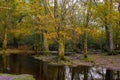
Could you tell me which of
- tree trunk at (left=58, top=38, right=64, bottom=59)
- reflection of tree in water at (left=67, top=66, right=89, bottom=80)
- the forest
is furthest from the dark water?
tree trunk at (left=58, top=38, right=64, bottom=59)

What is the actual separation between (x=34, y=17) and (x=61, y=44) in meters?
16.5

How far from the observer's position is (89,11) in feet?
127

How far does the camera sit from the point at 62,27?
1481 inches

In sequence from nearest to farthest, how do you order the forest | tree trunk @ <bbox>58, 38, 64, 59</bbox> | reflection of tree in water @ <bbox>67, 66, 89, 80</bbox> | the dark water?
reflection of tree in water @ <bbox>67, 66, 89, 80</bbox> < the dark water < tree trunk @ <bbox>58, 38, 64, 59</bbox> < the forest

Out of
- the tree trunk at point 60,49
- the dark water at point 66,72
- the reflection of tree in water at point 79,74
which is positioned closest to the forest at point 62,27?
the tree trunk at point 60,49

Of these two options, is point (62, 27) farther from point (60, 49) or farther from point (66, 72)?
point (66, 72)

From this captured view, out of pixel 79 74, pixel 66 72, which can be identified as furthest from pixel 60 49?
pixel 79 74

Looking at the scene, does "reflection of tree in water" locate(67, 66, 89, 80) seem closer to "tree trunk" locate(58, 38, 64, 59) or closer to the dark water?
the dark water

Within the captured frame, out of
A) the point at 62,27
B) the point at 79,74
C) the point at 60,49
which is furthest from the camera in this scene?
the point at 62,27

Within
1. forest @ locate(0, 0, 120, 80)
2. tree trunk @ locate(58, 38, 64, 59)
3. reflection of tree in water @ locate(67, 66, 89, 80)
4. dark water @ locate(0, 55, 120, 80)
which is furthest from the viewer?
forest @ locate(0, 0, 120, 80)

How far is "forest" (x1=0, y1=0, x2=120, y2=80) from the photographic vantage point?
37.4 meters

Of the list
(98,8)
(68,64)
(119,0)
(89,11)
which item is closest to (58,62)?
(68,64)

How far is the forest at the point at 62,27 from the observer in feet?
123

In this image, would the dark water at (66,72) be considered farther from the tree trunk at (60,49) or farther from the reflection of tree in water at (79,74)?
the tree trunk at (60,49)
